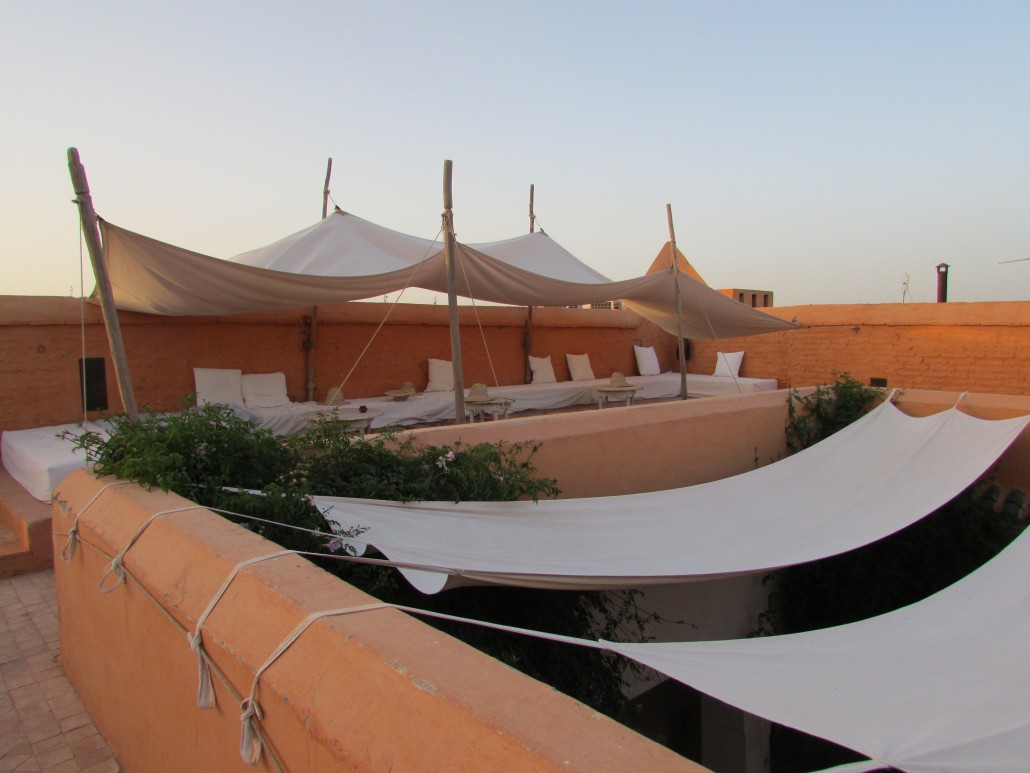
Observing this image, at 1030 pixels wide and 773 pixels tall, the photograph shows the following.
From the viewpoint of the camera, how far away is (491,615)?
2.61 metres

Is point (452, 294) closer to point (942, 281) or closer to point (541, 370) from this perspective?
point (541, 370)

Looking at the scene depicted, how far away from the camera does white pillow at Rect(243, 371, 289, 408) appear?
22.4ft

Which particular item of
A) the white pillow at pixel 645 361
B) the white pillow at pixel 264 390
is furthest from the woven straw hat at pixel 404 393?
the white pillow at pixel 645 361

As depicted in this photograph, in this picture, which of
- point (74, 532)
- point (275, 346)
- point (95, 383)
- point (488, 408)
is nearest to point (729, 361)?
point (488, 408)

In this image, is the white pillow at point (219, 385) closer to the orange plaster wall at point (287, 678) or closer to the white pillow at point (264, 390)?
the white pillow at point (264, 390)

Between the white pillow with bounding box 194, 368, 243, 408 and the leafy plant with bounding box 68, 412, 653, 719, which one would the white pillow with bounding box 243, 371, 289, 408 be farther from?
the leafy plant with bounding box 68, 412, 653, 719

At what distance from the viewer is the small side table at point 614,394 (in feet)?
26.2

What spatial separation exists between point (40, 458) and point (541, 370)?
647 cm

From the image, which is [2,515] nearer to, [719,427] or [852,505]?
[719,427]

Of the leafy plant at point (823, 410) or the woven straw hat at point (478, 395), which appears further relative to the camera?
the woven straw hat at point (478, 395)

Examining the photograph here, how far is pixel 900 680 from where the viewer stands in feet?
6.01

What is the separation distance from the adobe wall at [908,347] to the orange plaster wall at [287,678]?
879 centimetres

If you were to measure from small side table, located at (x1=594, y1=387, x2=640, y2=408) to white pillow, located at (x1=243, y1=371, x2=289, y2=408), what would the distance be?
3.73m

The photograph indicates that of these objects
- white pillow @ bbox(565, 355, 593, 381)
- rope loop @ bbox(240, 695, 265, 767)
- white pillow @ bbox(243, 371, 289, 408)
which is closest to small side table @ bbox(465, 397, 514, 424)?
white pillow @ bbox(243, 371, 289, 408)
